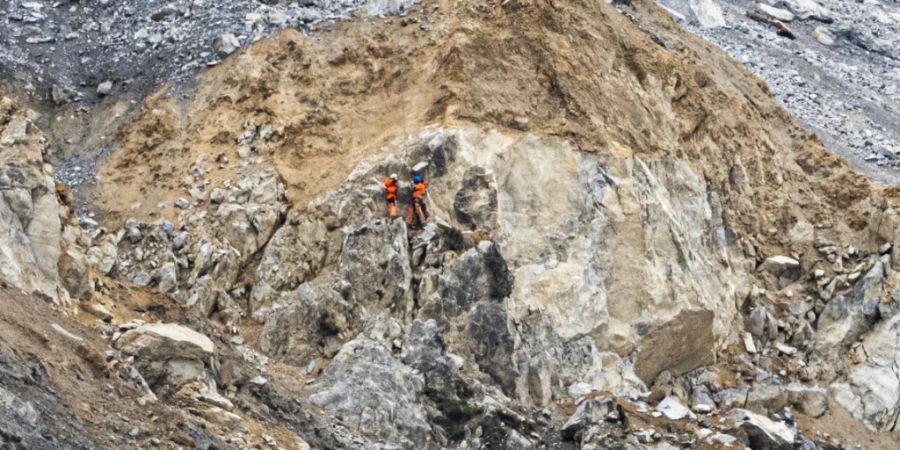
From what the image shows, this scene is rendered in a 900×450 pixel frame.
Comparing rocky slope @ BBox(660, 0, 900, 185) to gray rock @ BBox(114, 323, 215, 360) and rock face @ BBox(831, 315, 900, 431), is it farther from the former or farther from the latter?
gray rock @ BBox(114, 323, 215, 360)

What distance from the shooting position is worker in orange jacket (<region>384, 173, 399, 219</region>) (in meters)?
26.1

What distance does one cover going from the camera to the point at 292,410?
22.3 meters

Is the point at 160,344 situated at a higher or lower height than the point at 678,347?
higher

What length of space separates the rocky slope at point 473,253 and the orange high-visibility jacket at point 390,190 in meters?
0.41

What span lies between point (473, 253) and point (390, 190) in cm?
211

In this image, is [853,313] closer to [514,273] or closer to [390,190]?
[514,273]

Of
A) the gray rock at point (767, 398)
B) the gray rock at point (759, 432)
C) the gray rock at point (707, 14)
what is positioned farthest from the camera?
the gray rock at point (707, 14)

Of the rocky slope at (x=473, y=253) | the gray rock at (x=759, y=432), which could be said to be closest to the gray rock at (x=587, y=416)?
the rocky slope at (x=473, y=253)

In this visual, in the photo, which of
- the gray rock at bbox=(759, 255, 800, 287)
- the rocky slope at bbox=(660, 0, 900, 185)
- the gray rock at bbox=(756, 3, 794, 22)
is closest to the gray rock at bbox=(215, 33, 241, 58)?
the gray rock at bbox=(759, 255, 800, 287)

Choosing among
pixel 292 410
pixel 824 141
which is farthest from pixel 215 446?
pixel 824 141

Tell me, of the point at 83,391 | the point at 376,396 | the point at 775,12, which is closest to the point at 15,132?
the point at 83,391

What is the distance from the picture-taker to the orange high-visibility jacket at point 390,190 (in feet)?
86.1

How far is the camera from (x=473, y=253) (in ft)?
85.0

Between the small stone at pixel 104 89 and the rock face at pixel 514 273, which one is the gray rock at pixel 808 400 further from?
the small stone at pixel 104 89
